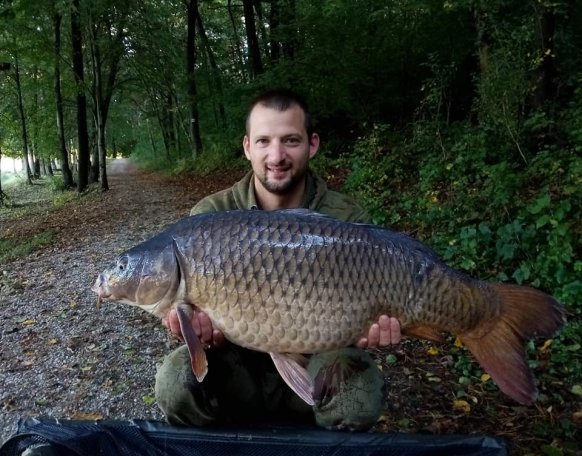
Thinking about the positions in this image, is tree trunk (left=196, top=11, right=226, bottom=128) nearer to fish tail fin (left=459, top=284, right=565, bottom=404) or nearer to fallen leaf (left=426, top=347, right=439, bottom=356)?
fallen leaf (left=426, top=347, right=439, bottom=356)

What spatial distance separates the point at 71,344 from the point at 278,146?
2693 mm

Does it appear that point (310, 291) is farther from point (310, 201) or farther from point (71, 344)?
point (71, 344)

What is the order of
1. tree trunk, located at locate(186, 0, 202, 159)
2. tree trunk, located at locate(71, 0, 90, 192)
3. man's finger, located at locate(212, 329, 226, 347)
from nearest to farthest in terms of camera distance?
man's finger, located at locate(212, 329, 226, 347) < tree trunk, located at locate(71, 0, 90, 192) < tree trunk, located at locate(186, 0, 202, 159)

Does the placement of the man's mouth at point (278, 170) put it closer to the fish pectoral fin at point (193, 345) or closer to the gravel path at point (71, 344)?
the fish pectoral fin at point (193, 345)

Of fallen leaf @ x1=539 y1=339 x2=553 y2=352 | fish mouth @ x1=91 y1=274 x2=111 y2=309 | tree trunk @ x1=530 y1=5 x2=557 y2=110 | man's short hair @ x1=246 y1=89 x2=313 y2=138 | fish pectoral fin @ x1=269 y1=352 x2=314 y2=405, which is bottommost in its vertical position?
fallen leaf @ x1=539 y1=339 x2=553 y2=352

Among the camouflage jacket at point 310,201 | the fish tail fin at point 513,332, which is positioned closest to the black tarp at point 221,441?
the fish tail fin at point 513,332

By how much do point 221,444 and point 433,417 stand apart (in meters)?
1.30

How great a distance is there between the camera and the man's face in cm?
214

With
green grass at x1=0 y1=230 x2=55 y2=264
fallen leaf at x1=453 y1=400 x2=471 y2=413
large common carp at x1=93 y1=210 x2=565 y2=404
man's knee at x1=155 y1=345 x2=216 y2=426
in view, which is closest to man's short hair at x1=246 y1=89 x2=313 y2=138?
Answer: large common carp at x1=93 y1=210 x2=565 y2=404

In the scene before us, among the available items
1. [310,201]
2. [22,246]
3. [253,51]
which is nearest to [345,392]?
[310,201]

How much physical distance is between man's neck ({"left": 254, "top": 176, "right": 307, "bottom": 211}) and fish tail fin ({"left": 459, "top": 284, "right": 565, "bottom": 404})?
3.08ft

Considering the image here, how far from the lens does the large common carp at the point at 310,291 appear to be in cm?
170

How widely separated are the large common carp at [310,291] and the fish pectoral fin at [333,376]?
37cm

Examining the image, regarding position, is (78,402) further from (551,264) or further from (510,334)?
(551,264)
